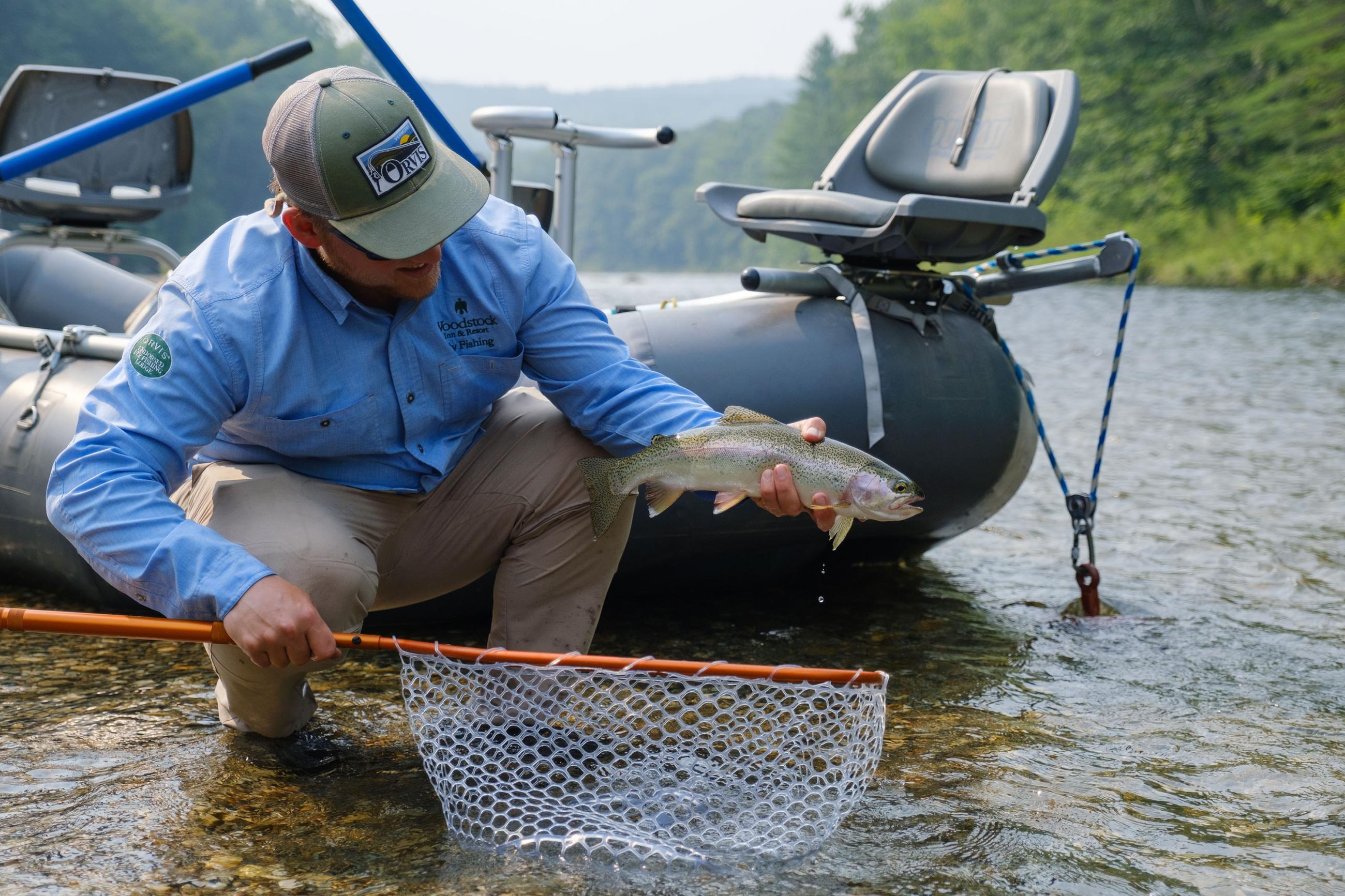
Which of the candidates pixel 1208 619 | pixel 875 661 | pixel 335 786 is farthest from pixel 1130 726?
pixel 335 786

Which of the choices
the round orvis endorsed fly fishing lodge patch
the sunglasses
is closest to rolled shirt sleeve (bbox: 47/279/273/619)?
the round orvis endorsed fly fishing lodge patch

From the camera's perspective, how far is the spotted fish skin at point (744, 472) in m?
2.39

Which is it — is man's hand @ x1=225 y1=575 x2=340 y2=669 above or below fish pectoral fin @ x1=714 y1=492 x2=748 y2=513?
below

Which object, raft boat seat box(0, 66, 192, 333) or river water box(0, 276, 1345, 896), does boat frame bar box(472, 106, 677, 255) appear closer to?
river water box(0, 276, 1345, 896)

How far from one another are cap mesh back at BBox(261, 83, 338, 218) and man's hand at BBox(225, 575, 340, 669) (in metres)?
0.69

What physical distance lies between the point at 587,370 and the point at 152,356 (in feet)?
2.93

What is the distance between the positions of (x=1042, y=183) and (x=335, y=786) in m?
2.88

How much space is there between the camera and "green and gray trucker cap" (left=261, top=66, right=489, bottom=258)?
2227 mm

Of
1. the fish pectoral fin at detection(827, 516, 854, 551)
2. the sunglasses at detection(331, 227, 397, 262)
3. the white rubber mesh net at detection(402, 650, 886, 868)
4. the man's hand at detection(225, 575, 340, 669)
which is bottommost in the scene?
the white rubber mesh net at detection(402, 650, 886, 868)

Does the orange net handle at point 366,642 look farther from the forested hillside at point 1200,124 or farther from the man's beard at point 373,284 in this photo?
the forested hillside at point 1200,124

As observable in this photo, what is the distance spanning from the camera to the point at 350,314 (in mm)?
2477

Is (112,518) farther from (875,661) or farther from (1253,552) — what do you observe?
(1253,552)

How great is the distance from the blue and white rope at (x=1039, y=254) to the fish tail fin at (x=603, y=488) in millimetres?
2042

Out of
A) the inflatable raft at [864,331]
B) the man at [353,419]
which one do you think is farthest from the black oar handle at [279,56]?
the man at [353,419]
